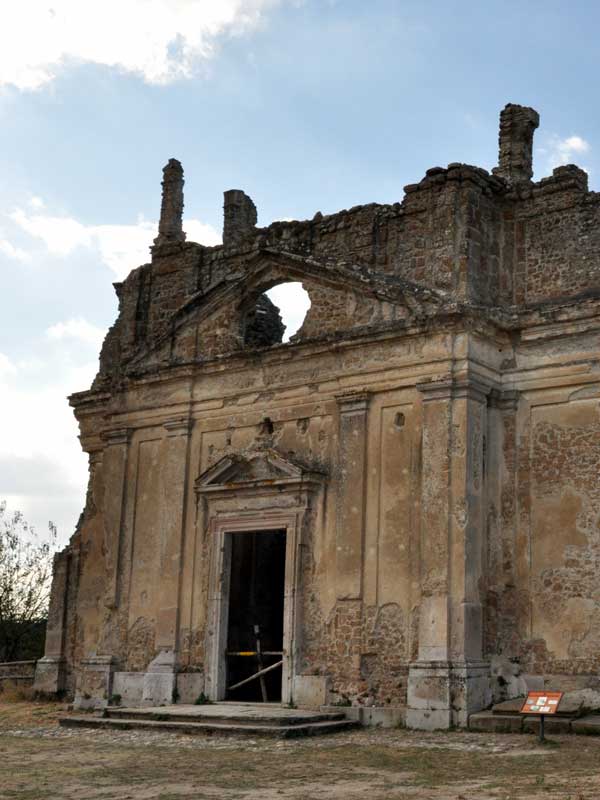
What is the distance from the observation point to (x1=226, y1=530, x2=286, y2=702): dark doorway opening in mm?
15086

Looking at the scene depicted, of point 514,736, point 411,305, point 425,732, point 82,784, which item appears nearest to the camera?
point 82,784

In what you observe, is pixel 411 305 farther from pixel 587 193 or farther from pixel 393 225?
pixel 587 193

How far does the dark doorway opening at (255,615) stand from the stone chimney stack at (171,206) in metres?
4.78

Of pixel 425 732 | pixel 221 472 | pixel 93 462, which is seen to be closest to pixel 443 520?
pixel 425 732

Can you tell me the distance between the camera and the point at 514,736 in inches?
449

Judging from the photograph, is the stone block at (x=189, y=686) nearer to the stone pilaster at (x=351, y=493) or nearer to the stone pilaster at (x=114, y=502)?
the stone pilaster at (x=114, y=502)

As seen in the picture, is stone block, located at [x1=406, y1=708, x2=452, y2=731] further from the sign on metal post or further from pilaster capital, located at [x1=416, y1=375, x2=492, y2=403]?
pilaster capital, located at [x1=416, y1=375, x2=492, y2=403]

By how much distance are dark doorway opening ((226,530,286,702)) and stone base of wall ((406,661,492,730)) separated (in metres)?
2.49

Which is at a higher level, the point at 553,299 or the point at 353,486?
the point at 553,299

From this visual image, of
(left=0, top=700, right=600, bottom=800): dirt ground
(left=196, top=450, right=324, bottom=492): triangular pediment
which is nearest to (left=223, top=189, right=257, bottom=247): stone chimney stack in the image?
(left=196, top=450, right=324, bottom=492): triangular pediment

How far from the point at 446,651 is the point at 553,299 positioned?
4.32 meters

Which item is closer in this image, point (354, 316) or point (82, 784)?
point (82, 784)

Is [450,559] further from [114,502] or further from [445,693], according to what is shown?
[114,502]

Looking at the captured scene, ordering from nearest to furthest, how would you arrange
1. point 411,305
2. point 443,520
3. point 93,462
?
1. point 443,520
2. point 411,305
3. point 93,462
